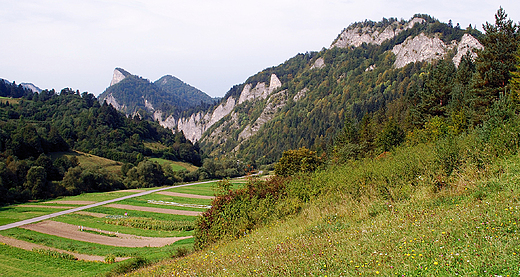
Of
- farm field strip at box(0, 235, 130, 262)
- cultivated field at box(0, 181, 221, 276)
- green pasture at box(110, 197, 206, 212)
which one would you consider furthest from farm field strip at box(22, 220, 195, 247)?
green pasture at box(110, 197, 206, 212)

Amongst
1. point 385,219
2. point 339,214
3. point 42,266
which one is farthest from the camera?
point 42,266

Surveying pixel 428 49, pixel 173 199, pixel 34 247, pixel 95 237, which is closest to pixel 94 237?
pixel 95 237

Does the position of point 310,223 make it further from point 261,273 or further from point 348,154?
point 348,154

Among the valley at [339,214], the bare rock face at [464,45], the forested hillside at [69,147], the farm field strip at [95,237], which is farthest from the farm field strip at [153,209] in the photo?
the bare rock face at [464,45]

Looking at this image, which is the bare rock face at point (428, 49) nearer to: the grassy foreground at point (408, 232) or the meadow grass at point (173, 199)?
the meadow grass at point (173, 199)

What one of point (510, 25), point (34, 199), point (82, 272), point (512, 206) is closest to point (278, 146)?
point (34, 199)

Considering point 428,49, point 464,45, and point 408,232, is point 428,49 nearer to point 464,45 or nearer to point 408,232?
point 464,45

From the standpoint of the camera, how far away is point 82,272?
20328mm

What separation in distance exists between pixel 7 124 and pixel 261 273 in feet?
399

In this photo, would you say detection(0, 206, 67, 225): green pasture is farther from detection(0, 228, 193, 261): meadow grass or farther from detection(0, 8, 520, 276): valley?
detection(0, 228, 193, 261): meadow grass

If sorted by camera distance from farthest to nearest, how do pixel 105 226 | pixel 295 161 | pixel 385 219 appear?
pixel 295 161
pixel 105 226
pixel 385 219

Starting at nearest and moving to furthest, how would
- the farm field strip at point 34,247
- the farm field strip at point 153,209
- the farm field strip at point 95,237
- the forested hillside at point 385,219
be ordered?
the forested hillside at point 385,219
the farm field strip at point 34,247
the farm field strip at point 95,237
the farm field strip at point 153,209

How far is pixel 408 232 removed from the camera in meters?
6.91

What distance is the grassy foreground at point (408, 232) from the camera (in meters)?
5.25
